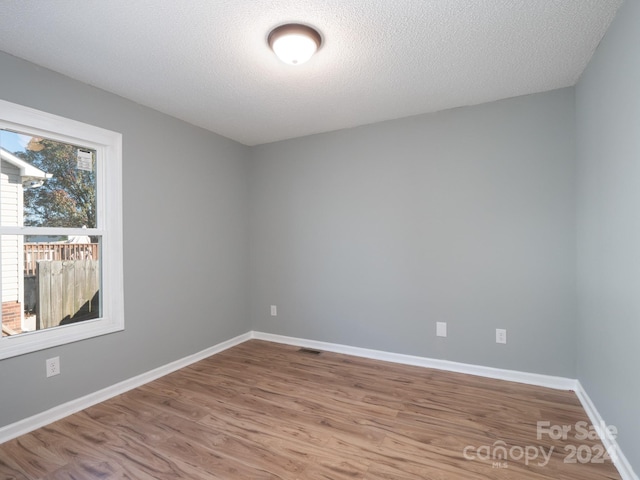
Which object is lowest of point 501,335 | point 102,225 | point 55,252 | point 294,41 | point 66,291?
point 501,335

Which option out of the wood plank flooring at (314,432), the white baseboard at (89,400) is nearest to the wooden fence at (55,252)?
the white baseboard at (89,400)

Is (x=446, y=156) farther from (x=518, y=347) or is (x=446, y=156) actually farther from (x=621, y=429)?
(x=621, y=429)

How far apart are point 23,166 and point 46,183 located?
161 millimetres

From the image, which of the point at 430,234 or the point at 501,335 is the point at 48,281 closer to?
the point at 430,234

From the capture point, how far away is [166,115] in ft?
9.74

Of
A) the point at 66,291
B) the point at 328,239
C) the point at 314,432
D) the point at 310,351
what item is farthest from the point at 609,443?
the point at 66,291

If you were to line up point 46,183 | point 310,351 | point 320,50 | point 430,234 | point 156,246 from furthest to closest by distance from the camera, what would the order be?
point 310,351 → point 430,234 → point 156,246 → point 46,183 → point 320,50

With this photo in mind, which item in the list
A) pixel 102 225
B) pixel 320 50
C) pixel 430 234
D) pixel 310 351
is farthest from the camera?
pixel 310 351

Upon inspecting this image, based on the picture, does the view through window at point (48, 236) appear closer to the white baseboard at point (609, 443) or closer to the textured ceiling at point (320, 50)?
the textured ceiling at point (320, 50)

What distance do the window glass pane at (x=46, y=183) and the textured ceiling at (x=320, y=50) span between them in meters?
0.56

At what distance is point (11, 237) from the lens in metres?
2.06

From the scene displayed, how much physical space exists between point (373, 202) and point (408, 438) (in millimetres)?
2102

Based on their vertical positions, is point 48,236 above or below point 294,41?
below

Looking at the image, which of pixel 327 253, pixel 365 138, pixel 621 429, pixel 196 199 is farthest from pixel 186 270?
pixel 621 429
